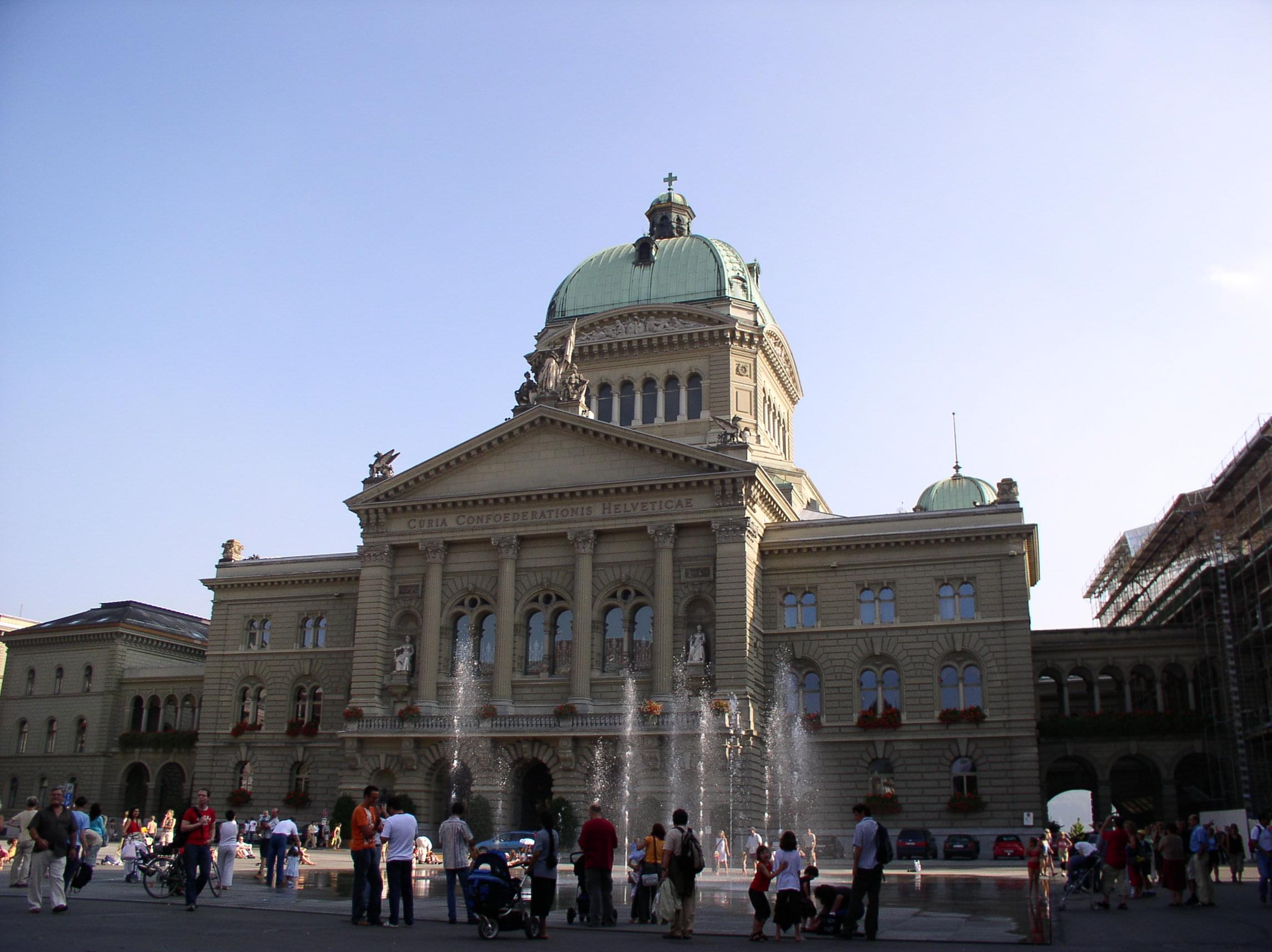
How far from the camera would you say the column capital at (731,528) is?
51406 mm

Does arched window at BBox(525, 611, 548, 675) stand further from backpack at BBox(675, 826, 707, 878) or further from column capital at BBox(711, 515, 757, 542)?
backpack at BBox(675, 826, 707, 878)

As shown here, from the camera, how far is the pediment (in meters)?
53.2

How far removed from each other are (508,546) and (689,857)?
35215 millimetres

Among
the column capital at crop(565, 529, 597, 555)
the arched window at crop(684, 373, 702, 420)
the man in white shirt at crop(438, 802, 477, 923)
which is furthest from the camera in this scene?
the arched window at crop(684, 373, 702, 420)

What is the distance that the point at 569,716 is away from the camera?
1998 inches

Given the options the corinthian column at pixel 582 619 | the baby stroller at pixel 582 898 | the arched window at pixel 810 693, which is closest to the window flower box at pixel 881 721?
the arched window at pixel 810 693

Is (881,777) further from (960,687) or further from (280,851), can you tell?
(280,851)

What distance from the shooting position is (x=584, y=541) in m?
53.6

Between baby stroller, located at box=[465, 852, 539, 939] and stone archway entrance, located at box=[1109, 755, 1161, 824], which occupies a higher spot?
stone archway entrance, located at box=[1109, 755, 1161, 824]

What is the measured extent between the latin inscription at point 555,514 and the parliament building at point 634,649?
3.6 inches

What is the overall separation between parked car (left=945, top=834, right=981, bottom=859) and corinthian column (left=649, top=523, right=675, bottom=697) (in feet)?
40.2

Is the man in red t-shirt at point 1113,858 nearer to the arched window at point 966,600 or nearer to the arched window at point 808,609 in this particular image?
the arched window at point 966,600

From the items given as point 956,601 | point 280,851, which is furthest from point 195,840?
point 956,601

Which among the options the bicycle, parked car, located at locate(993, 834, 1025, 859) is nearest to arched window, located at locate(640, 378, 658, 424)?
parked car, located at locate(993, 834, 1025, 859)
